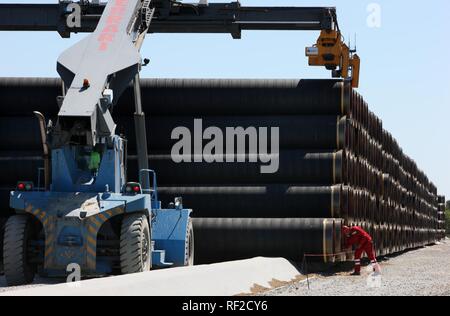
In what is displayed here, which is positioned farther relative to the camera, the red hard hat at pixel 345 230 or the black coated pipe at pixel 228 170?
the red hard hat at pixel 345 230

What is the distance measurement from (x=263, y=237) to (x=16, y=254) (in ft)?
27.3

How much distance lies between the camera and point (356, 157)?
93.0 ft

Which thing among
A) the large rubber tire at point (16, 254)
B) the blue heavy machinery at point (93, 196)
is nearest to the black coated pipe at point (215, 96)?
the blue heavy machinery at point (93, 196)

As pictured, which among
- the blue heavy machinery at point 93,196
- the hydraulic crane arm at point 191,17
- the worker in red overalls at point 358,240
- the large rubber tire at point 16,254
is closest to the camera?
the blue heavy machinery at point 93,196

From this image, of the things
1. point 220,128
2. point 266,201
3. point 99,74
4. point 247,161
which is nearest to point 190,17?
point 220,128

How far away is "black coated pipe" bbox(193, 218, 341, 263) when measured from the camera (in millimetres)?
24891

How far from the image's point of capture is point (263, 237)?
2505 cm

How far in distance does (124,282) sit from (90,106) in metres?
4.42

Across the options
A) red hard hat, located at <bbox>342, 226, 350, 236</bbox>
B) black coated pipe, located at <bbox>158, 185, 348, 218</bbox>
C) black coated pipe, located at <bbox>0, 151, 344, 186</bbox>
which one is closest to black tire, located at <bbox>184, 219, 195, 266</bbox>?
black coated pipe, located at <bbox>158, 185, 348, 218</bbox>

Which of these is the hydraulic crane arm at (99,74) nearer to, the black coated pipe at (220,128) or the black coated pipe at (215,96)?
the black coated pipe at (215,96)

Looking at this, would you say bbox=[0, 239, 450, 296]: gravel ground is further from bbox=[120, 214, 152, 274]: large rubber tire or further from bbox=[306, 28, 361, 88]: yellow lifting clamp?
bbox=[306, 28, 361, 88]: yellow lifting clamp

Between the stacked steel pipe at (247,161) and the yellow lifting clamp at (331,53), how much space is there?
3733mm

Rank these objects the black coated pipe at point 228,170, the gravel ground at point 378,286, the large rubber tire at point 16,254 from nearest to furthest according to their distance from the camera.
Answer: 1. the gravel ground at point 378,286
2. the large rubber tire at point 16,254
3. the black coated pipe at point 228,170

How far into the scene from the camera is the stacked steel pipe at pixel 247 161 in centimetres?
2514
